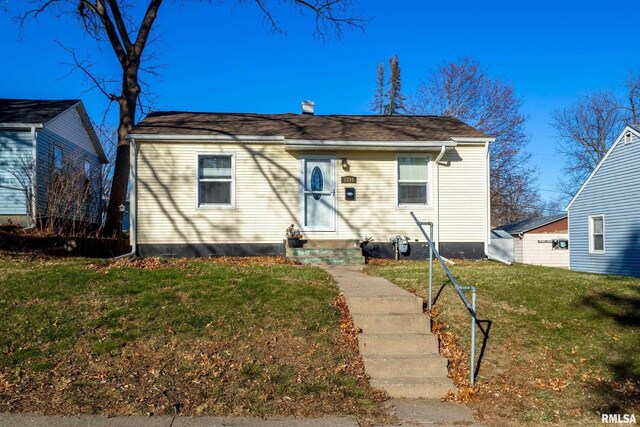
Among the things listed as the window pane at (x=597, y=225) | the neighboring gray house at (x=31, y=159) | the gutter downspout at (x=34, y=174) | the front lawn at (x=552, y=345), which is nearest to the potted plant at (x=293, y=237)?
the front lawn at (x=552, y=345)

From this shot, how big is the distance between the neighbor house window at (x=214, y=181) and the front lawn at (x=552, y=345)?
19.3ft

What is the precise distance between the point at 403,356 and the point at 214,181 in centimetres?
855

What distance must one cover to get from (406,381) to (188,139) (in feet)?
30.9

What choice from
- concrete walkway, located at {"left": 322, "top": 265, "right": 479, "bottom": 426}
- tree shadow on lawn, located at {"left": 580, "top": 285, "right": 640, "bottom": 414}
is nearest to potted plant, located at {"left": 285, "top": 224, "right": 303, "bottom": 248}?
concrete walkway, located at {"left": 322, "top": 265, "right": 479, "bottom": 426}

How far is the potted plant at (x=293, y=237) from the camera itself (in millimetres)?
13617

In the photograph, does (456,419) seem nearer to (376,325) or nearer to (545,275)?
(376,325)

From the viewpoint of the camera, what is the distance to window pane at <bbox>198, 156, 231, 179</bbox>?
14.2 metres

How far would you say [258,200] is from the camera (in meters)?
14.2

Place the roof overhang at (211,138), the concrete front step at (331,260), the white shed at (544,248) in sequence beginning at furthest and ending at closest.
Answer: the white shed at (544,248)
the roof overhang at (211,138)
the concrete front step at (331,260)

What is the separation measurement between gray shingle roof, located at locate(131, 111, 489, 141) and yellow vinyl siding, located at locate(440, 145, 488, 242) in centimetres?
61

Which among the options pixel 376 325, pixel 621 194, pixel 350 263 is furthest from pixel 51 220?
pixel 621 194

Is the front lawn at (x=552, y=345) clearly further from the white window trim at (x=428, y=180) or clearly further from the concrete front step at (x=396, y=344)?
the white window trim at (x=428, y=180)

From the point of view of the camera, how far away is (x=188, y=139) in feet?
45.8

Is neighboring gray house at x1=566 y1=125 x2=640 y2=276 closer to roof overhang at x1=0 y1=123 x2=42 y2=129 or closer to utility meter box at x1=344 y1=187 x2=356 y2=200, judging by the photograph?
utility meter box at x1=344 y1=187 x2=356 y2=200
